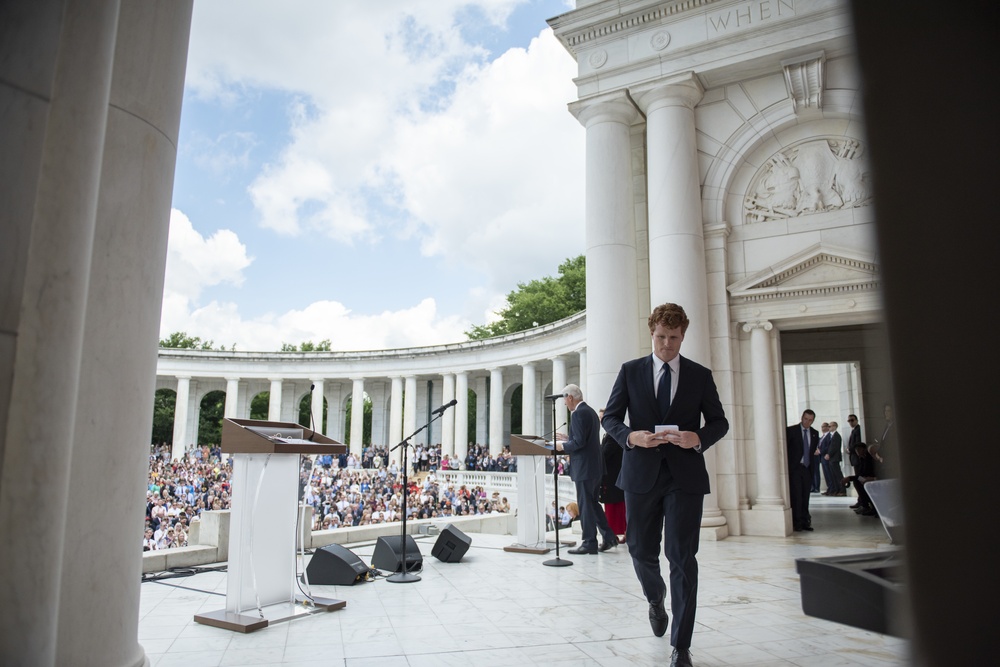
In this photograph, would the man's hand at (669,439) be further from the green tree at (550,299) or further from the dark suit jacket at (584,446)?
the green tree at (550,299)

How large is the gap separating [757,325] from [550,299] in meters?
52.3

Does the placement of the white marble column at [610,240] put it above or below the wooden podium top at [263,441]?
above

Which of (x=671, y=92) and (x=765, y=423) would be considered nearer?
(x=765, y=423)

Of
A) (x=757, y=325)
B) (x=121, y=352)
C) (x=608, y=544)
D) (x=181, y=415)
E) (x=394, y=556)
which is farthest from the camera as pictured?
(x=181, y=415)

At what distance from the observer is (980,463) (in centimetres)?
100

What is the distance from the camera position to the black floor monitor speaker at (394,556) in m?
9.91

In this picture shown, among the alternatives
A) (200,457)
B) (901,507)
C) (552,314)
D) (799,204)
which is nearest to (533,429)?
(552,314)

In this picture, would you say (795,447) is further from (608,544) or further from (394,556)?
(394,556)

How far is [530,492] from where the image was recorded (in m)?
11.9

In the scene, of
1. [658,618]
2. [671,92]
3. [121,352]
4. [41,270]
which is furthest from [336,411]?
[41,270]

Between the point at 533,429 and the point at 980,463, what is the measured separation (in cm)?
4541

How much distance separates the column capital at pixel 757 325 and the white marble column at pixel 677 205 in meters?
0.91

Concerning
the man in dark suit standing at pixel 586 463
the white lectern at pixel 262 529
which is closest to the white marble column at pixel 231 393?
the man in dark suit standing at pixel 586 463

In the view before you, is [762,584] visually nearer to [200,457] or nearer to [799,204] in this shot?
[799,204]
